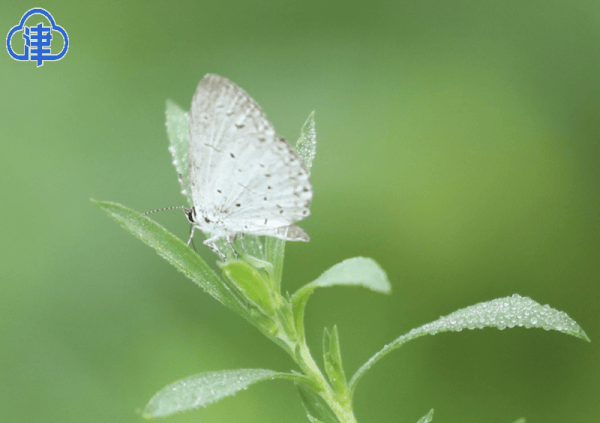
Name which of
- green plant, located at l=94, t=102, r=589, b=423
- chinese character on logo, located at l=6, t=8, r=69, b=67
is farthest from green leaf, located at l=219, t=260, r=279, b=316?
chinese character on logo, located at l=6, t=8, r=69, b=67

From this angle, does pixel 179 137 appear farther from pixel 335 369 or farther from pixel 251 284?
pixel 335 369

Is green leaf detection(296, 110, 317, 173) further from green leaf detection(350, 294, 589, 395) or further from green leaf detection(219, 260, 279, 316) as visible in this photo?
green leaf detection(350, 294, 589, 395)

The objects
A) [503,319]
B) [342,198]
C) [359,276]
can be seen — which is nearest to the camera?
[359,276]

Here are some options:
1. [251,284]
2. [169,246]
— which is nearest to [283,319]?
[251,284]

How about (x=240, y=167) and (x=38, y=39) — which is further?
(x=38, y=39)

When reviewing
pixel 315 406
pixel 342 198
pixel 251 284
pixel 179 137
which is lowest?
pixel 315 406

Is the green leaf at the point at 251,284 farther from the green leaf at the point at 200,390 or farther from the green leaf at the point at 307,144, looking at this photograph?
the green leaf at the point at 307,144

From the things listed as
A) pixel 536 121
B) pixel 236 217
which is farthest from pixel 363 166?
pixel 236 217
